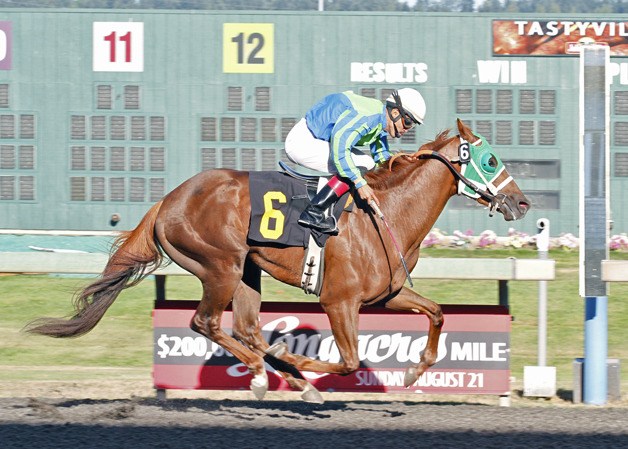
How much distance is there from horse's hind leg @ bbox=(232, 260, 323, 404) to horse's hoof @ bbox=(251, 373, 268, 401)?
23 cm

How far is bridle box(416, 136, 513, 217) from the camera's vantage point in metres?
6.59

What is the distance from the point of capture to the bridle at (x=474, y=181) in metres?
6.59

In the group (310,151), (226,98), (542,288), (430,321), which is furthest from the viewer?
(226,98)

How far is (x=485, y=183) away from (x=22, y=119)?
38.6 feet

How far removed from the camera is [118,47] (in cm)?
1705

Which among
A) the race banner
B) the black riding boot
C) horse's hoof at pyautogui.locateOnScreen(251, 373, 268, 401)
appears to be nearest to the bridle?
the black riding boot

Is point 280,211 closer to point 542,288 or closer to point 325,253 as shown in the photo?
point 325,253

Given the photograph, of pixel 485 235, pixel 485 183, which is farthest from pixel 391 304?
pixel 485 235

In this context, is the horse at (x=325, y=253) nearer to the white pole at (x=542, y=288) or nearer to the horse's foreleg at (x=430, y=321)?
the horse's foreleg at (x=430, y=321)

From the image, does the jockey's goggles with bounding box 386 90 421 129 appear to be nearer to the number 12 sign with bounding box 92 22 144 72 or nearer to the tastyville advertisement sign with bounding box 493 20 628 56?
the tastyville advertisement sign with bounding box 493 20 628 56

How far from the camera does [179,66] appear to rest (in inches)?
672

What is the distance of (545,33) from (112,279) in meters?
11.8

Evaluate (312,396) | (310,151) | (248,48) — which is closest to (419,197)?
(310,151)

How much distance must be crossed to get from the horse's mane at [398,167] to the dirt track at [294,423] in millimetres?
1405
